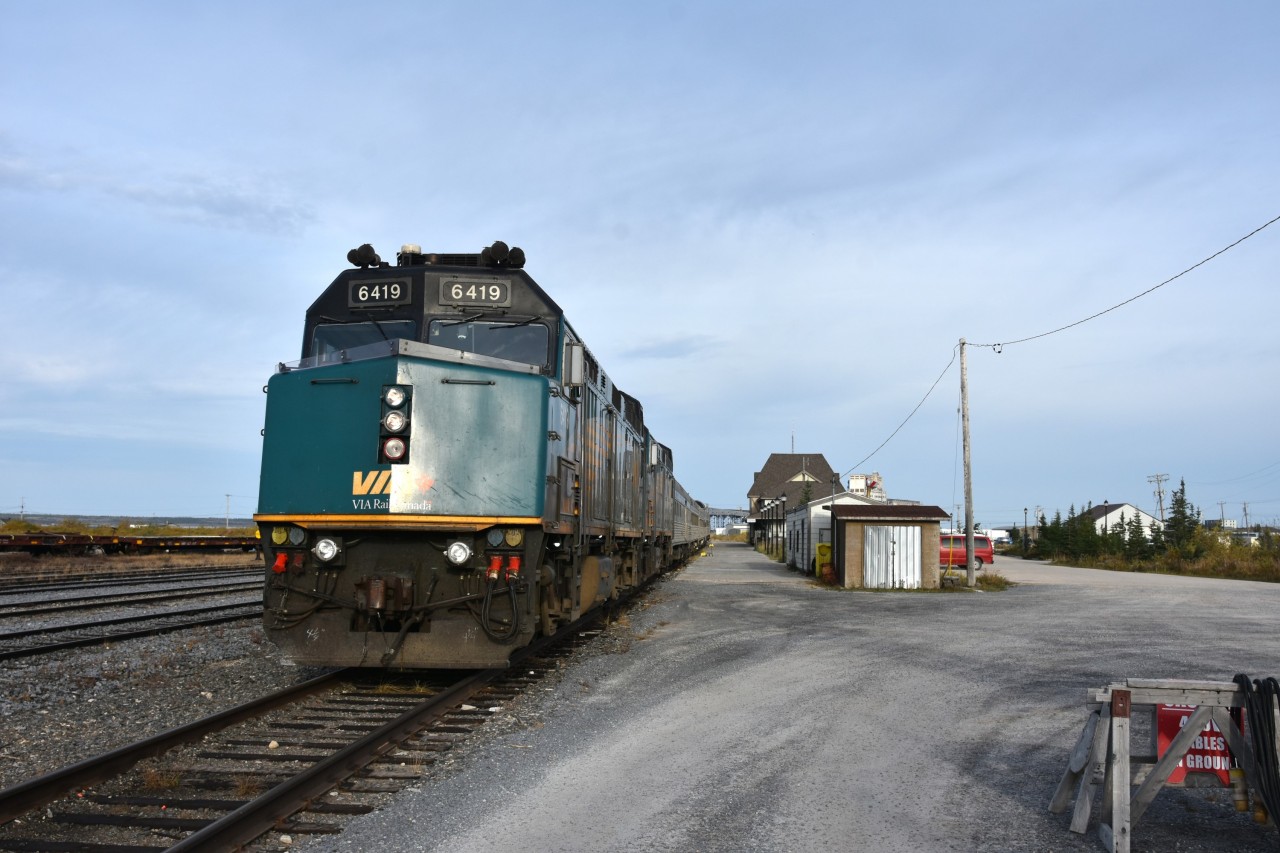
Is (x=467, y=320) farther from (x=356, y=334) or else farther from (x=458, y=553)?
(x=458, y=553)

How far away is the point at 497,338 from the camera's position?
28.9 ft

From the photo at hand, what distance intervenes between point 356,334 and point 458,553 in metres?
2.53

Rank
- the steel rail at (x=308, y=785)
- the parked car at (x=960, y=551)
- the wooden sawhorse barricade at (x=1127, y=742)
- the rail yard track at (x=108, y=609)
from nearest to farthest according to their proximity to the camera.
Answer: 1. the steel rail at (x=308, y=785)
2. the wooden sawhorse barricade at (x=1127, y=742)
3. the rail yard track at (x=108, y=609)
4. the parked car at (x=960, y=551)

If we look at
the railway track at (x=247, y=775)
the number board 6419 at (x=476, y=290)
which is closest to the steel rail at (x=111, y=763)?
the railway track at (x=247, y=775)

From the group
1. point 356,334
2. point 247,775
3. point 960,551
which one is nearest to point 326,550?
point 356,334

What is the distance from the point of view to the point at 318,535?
25.9 ft

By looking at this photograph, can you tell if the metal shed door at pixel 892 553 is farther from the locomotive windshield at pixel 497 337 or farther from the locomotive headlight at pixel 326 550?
the locomotive headlight at pixel 326 550

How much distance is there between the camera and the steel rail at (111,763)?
4.73m

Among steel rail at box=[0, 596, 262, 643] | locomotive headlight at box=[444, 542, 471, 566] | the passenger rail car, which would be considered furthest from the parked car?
locomotive headlight at box=[444, 542, 471, 566]

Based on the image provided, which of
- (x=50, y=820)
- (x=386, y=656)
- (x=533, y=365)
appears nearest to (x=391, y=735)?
(x=386, y=656)

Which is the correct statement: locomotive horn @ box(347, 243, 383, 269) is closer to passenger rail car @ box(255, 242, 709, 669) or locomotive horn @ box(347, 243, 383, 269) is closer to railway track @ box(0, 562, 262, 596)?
passenger rail car @ box(255, 242, 709, 669)

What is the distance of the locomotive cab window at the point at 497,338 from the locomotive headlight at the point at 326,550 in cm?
210

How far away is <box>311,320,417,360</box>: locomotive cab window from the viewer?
8766 millimetres

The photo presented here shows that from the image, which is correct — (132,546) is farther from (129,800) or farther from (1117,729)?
(1117,729)
